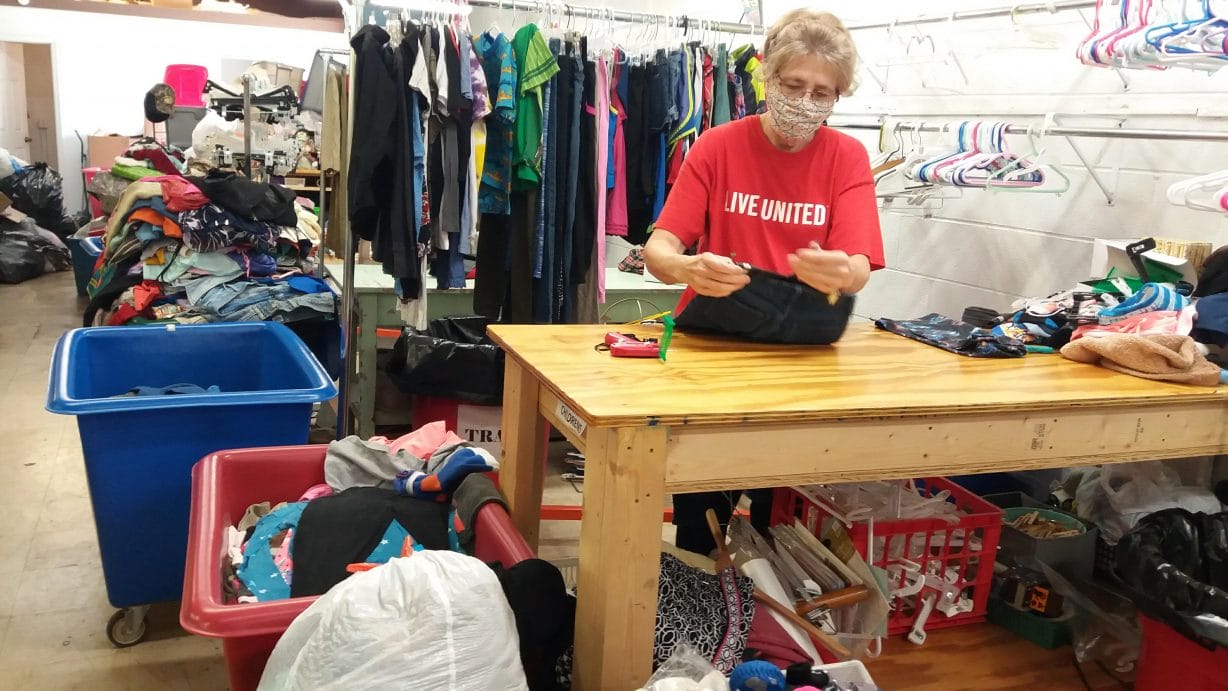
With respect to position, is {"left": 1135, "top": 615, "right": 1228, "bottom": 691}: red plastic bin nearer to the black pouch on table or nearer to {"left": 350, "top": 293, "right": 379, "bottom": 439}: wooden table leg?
the black pouch on table

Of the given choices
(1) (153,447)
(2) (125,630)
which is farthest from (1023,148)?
(2) (125,630)

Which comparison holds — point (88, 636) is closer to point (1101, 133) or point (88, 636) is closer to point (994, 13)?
point (1101, 133)

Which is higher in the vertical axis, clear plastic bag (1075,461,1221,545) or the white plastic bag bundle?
the white plastic bag bundle

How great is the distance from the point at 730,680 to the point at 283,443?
4.70 feet

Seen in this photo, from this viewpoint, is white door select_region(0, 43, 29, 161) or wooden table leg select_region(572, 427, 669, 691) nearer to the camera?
wooden table leg select_region(572, 427, 669, 691)

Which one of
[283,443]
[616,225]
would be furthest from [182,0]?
[283,443]

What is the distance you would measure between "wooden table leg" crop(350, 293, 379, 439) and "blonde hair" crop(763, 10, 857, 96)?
2.14 m

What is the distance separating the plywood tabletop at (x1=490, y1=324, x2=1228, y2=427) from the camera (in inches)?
53.7

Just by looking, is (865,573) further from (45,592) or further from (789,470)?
(45,592)

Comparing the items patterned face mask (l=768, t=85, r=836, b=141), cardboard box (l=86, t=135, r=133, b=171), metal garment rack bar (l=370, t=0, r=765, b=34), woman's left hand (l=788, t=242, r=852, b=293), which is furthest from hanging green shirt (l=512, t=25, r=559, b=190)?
cardboard box (l=86, t=135, r=133, b=171)

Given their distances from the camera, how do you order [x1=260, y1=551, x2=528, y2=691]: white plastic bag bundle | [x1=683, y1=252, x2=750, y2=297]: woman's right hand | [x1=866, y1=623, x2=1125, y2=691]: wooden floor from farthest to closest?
[x1=866, y1=623, x2=1125, y2=691]: wooden floor, [x1=683, y1=252, x2=750, y2=297]: woman's right hand, [x1=260, y1=551, x2=528, y2=691]: white plastic bag bundle

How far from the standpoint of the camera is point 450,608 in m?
1.29

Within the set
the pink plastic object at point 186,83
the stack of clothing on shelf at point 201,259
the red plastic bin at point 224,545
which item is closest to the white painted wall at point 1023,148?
the red plastic bin at point 224,545

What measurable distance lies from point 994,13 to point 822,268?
1.73 metres
